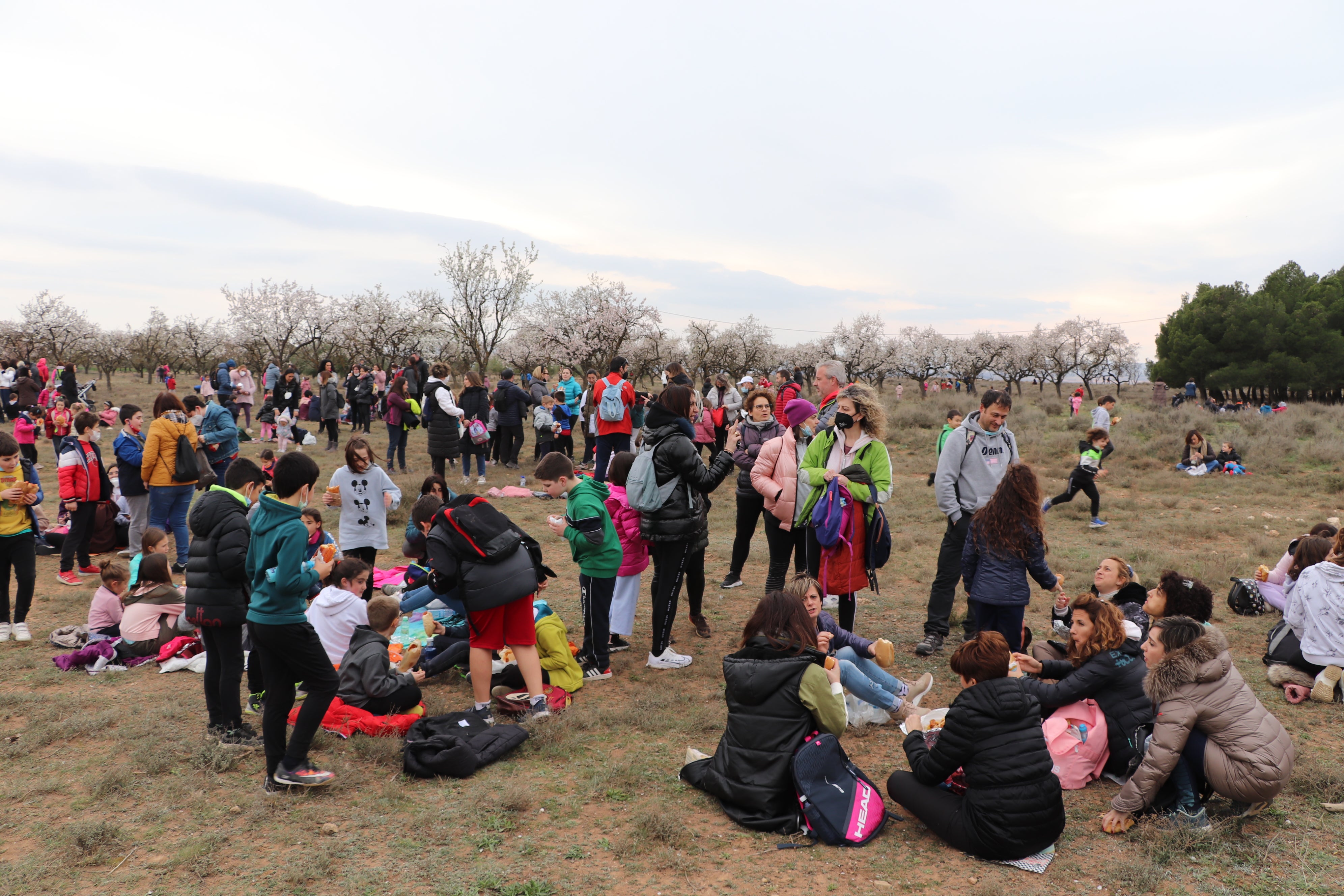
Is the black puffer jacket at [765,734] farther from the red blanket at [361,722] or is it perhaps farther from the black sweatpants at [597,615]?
the red blanket at [361,722]

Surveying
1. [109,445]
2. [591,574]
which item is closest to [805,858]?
[591,574]

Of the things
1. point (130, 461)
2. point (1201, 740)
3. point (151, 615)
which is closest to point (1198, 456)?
point (1201, 740)

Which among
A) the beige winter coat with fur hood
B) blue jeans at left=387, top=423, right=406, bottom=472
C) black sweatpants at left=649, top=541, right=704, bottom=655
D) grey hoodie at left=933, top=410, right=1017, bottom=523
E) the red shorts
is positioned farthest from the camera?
blue jeans at left=387, top=423, right=406, bottom=472

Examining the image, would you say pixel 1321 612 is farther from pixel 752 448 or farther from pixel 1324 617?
pixel 752 448

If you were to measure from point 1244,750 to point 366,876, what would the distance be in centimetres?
379

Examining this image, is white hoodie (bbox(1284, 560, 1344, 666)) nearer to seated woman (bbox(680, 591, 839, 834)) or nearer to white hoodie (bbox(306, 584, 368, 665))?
seated woman (bbox(680, 591, 839, 834))

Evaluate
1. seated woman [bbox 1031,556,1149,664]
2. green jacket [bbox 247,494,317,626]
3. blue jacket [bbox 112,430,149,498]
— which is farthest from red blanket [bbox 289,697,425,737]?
blue jacket [bbox 112,430,149,498]

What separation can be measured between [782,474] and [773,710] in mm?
2792

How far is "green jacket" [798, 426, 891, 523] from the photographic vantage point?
505 centimetres

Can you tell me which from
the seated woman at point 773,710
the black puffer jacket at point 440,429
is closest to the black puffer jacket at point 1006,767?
the seated woman at point 773,710

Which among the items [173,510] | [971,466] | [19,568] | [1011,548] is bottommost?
[19,568]

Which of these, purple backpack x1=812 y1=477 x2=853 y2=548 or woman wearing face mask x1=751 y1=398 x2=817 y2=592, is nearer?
purple backpack x1=812 y1=477 x2=853 y2=548

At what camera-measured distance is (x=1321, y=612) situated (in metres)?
4.75

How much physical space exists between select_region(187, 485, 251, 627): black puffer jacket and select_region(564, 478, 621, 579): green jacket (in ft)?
5.96
